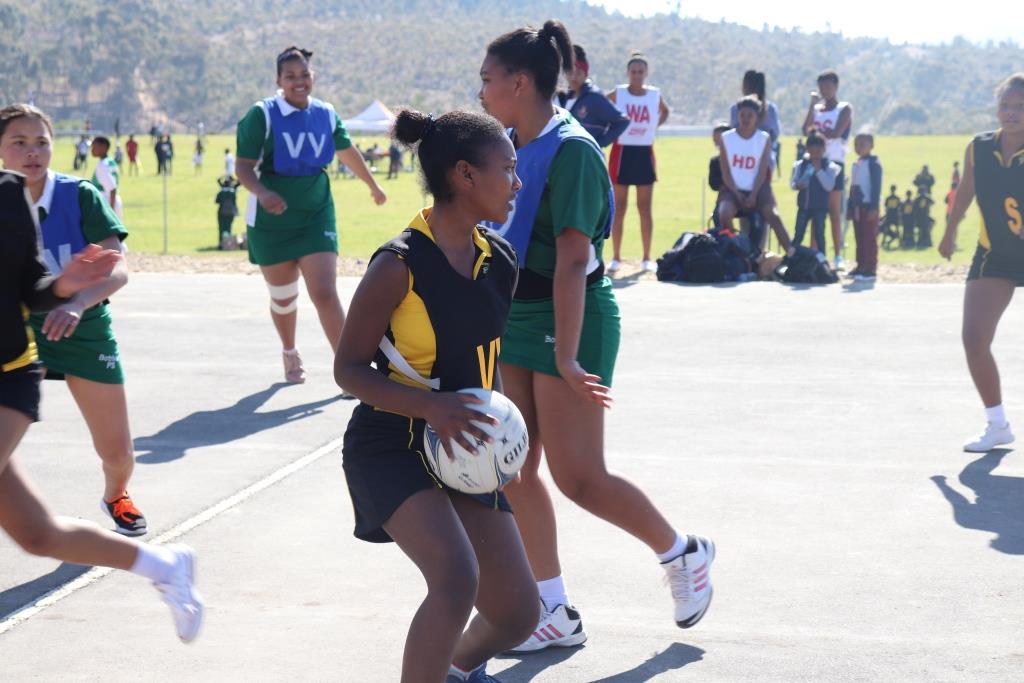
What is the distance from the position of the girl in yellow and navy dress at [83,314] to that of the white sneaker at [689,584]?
217 centimetres

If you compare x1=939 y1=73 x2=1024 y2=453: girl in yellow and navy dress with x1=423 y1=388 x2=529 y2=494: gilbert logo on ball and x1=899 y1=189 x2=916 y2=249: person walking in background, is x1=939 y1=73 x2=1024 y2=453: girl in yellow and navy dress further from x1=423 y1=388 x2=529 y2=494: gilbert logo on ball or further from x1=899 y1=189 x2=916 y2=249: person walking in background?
x1=899 y1=189 x2=916 y2=249: person walking in background

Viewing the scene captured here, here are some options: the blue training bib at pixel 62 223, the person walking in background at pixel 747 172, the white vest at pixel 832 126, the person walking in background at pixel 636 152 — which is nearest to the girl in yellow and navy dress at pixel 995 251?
the blue training bib at pixel 62 223

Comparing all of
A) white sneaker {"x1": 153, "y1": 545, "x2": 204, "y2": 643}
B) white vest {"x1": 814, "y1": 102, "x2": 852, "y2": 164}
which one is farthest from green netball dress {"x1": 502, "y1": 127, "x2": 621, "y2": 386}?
white vest {"x1": 814, "y1": 102, "x2": 852, "y2": 164}

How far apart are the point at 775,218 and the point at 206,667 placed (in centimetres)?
1140

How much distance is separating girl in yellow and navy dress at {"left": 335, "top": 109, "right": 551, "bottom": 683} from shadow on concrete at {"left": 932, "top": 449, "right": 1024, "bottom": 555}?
2.81m

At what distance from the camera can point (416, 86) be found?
187 metres

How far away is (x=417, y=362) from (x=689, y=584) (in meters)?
1.48

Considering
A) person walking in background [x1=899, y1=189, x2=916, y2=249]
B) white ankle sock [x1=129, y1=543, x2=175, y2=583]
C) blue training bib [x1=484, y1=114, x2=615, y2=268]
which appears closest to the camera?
white ankle sock [x1=129, y1=543, x2=175, y2=583]

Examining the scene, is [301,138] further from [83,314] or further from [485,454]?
[485,454]

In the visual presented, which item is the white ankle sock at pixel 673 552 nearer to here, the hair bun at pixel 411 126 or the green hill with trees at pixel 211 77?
the hair bun at pixel 411 126

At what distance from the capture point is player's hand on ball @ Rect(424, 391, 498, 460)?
3496mm

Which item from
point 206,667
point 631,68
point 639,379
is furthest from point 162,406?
point 631,68

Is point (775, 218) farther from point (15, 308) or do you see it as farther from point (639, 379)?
point (15, 308)

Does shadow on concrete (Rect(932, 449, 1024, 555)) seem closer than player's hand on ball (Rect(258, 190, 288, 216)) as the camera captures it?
Yes
